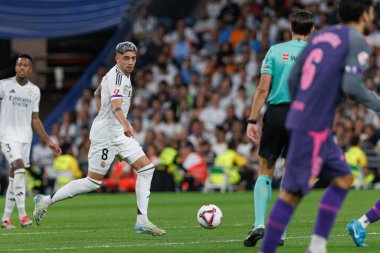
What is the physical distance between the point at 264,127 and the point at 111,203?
34.2ft

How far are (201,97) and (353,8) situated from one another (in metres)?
18.9

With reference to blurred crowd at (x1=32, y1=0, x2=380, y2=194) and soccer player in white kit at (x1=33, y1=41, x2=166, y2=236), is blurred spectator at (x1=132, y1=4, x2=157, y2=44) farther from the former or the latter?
soccer player in white kit at (x1=33, y1=41, x2=166, y2=236)

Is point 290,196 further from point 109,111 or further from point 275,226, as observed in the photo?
point 109,111

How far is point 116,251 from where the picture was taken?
9.79m

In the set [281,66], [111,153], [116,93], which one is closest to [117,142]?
[111,153]

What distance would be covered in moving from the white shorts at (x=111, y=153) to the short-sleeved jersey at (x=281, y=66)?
8.64ft

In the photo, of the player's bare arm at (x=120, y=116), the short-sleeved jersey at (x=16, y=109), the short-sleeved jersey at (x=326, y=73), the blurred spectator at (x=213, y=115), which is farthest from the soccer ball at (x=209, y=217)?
the blurred spectator at (x=213, y=115)

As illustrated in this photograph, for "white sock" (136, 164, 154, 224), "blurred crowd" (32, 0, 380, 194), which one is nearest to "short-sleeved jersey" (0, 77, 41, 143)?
"white sock" (136, 164, 154, 224)

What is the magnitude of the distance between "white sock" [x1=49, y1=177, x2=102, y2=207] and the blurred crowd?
11.8 meters

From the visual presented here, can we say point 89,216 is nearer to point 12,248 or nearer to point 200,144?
point 12,248

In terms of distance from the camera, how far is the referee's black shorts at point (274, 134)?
10.1 metres

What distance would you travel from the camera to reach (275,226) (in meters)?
7.54

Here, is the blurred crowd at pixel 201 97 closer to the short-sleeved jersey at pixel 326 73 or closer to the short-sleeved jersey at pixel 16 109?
the short-sleeved jersey at pixel 16 109

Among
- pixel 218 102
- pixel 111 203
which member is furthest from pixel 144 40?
pixel 111 203
